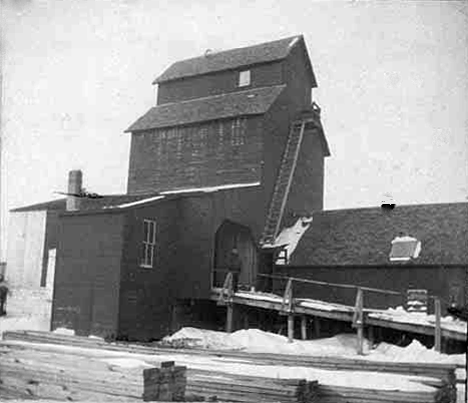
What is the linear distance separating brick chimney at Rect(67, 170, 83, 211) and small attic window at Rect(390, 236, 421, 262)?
9270 mm

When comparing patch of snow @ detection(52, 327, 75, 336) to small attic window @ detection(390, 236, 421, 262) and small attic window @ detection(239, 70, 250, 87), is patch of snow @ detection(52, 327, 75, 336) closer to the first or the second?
small attic window @ detection(390, 236, 421, 262)

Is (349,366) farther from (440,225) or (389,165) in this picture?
(440,225)

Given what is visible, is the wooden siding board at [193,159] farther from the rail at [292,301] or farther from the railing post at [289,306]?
the railing post at [289,306]

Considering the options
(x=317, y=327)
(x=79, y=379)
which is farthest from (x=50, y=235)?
(x=79, y=379)

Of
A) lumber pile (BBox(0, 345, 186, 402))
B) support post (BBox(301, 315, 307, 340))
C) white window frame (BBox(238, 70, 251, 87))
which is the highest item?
white window frame (BBox(238, 70, 251, 87))

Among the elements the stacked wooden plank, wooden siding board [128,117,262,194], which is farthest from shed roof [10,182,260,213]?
the stacked wooden plank

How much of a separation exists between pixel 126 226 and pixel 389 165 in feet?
27.7

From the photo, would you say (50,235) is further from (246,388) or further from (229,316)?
(246,388)

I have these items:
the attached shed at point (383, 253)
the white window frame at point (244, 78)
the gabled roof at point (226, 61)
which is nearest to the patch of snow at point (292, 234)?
the attached shed at point (383, 253)

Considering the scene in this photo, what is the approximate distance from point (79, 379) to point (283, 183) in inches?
546

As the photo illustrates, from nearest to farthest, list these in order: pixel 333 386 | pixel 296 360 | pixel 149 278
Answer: pixel 333 386
pixel 296 360
pixel 149 278

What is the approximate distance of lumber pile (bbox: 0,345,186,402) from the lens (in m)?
10.1

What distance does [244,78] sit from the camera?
78.5 feet

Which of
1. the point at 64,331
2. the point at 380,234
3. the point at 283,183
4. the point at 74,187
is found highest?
the point at 283,183
